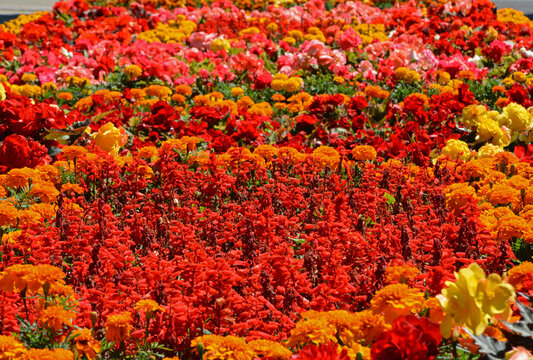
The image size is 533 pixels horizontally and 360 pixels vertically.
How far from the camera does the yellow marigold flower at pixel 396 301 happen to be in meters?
2.47

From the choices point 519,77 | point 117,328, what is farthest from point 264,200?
point 519,77

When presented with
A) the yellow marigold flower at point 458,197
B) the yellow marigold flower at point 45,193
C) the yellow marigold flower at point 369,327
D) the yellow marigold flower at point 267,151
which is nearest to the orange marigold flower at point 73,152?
the yellow marigold flower at point 45,193

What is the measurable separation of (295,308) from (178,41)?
295 inches

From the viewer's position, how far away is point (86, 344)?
8.46ft

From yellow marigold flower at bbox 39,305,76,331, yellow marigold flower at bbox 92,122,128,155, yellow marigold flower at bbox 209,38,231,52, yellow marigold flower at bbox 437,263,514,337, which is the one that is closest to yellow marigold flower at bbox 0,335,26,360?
yellow marigold flower at bbox 39,305,76,331

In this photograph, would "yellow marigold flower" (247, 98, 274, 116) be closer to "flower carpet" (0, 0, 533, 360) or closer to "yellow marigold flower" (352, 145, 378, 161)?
"flower carpet" (0, 0, 533, 360)

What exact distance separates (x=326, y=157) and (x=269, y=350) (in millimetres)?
2667

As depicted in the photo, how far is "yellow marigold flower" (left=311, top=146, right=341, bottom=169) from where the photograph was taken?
490 cm

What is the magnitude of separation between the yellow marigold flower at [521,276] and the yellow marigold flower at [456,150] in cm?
247

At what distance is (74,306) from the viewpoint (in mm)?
2875

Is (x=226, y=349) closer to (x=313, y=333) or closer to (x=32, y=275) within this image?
(x=313, y=333)

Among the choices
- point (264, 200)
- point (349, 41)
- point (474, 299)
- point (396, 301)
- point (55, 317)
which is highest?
point (474, 299)

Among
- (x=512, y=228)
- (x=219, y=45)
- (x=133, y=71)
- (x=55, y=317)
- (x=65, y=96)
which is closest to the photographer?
(x=55, y=317)

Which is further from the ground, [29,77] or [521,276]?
[521,276]
